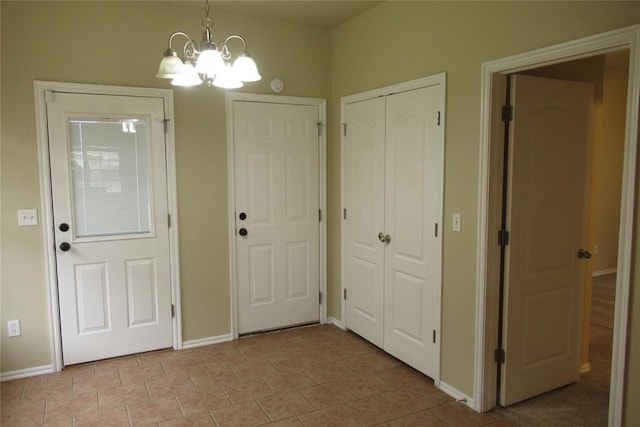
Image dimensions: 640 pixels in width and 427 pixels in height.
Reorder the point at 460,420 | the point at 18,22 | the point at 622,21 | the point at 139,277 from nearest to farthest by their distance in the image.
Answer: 1. the point at 622,21
2. the point at 460,420
3. the point at 18,22
4. the point at 139,277

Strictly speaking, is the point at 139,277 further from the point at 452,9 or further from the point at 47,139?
the point at 452,9

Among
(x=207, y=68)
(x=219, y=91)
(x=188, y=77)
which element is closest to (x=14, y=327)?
(x=219, y=91)

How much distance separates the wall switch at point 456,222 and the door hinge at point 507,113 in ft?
2.13

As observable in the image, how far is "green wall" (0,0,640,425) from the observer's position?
8.87ft

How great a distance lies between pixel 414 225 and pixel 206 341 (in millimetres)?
2057

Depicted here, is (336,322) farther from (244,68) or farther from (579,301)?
(244,68)

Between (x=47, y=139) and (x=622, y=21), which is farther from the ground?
(x=622, y=21)

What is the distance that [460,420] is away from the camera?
110 inches

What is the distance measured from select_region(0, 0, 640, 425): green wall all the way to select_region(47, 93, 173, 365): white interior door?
0.15 meters

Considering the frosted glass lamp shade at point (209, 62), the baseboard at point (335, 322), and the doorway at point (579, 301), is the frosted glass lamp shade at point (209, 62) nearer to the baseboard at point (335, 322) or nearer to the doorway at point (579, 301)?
the doorway at point (579, 301)

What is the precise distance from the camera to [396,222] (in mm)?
3543

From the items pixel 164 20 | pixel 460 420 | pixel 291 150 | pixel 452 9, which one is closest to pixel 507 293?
pixel 460 420

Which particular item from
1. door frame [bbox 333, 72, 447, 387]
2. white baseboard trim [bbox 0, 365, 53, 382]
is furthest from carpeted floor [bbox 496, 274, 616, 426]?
white baseboard trim [bbox 0, 365, 53, 382]

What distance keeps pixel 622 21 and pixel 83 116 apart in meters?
3.39
